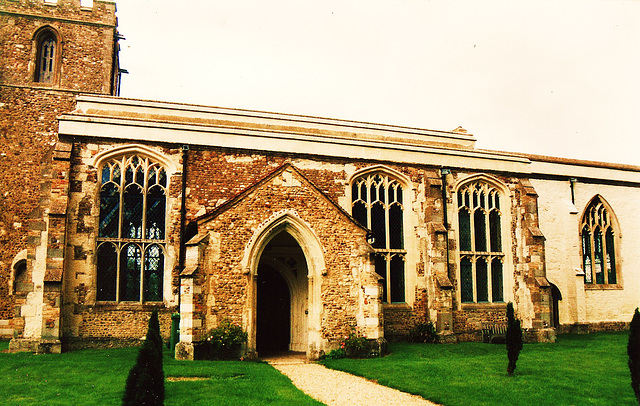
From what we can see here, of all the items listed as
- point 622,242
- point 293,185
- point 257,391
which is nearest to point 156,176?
point 293,185

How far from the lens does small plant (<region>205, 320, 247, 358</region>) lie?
15.4 m

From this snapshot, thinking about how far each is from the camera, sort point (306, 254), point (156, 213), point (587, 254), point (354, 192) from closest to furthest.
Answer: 1. point (306, 254)
2. point (156, 213)
3. point (354, 192)
4. point (587, 254)

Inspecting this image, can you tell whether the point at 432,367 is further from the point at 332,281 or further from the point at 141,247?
the point at 141,247

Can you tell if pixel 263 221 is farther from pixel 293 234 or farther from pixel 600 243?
pixel 600 243

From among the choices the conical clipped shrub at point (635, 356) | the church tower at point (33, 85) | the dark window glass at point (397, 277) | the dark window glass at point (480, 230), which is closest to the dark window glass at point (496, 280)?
the dark window glass at point (480, 230)

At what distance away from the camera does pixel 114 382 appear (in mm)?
11734

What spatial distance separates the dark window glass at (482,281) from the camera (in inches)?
856

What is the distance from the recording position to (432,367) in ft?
46.4

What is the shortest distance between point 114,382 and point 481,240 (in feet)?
49.3

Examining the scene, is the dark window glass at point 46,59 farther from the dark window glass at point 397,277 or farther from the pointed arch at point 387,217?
the dark window glass at point 397,277

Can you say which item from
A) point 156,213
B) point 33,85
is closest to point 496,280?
point 156,213

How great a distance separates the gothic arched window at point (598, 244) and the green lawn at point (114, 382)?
17926 millimetres

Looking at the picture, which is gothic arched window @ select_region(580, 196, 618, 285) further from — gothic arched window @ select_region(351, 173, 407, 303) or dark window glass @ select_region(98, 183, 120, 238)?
dark window glass @ select_region(98, 183, 120, 238)

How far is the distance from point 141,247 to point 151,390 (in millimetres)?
10483
